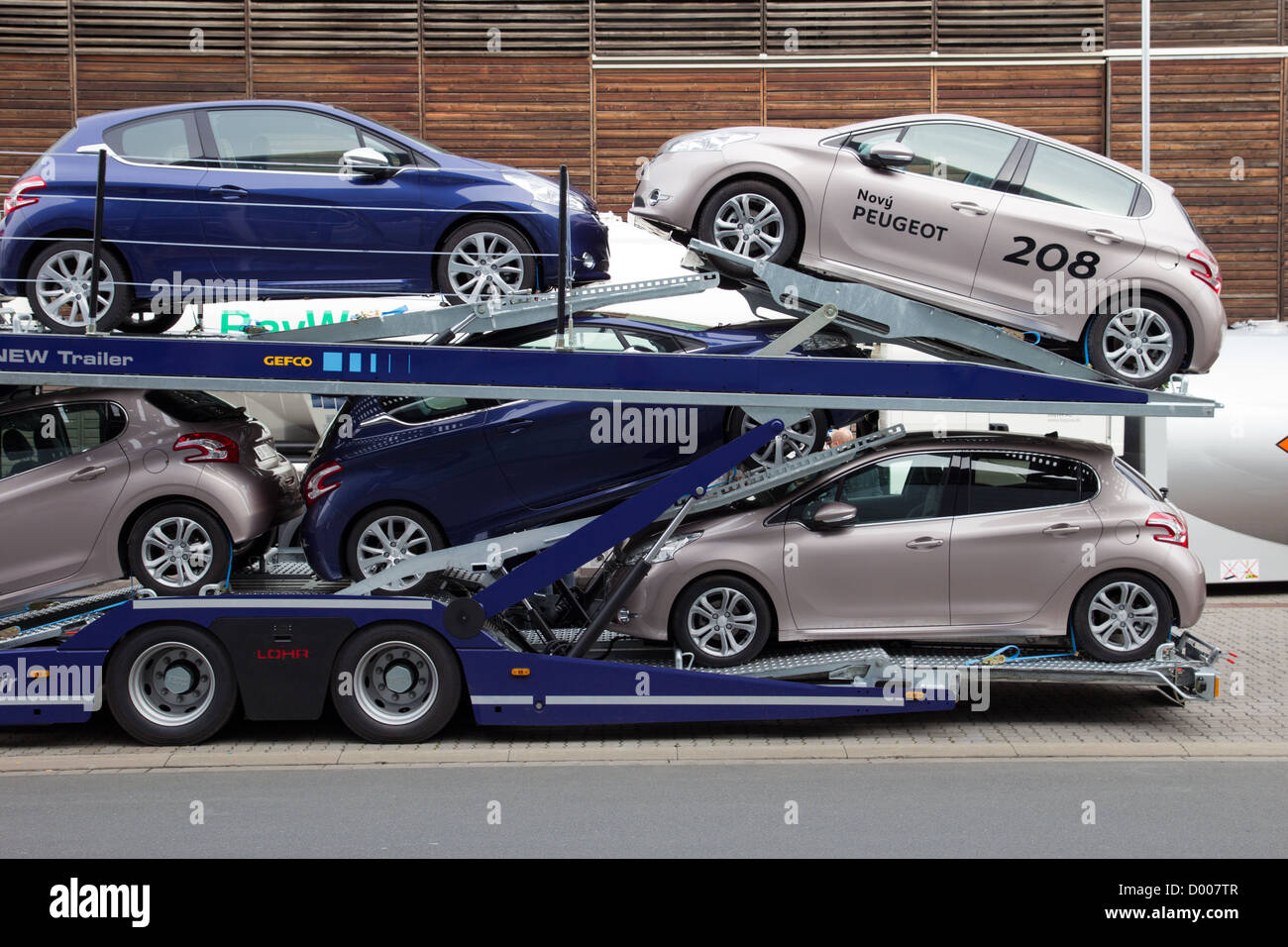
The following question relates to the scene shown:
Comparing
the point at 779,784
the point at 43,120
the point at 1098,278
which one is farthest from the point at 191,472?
the point at 43,120

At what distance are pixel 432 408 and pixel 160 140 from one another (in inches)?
93.3

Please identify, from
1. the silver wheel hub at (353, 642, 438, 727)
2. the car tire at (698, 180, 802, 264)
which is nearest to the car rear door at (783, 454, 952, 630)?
the car tire at (698, 180, 802, 264)

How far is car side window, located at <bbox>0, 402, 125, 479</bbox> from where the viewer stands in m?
7.76

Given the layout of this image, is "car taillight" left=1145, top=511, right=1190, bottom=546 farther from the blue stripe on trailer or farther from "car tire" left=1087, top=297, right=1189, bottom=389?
the blue stripe on trailer

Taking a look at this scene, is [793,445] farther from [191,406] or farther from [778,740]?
[191,406]

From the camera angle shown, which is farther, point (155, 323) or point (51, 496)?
point (155, 323)

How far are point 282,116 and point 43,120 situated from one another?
38.7 ft

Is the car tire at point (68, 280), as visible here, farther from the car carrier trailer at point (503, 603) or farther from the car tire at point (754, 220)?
the car tire at point (754, 220)

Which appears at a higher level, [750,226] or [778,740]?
[750,226]

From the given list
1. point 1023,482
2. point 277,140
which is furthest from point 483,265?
point 1023,482

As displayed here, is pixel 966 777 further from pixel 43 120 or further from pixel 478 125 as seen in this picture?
pixel 43 120

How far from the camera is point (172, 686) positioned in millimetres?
7363

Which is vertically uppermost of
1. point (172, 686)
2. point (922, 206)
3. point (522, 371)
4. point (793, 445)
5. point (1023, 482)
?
point (922, 206)

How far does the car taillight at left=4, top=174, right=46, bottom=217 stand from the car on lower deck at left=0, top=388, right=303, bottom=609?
1172mm
